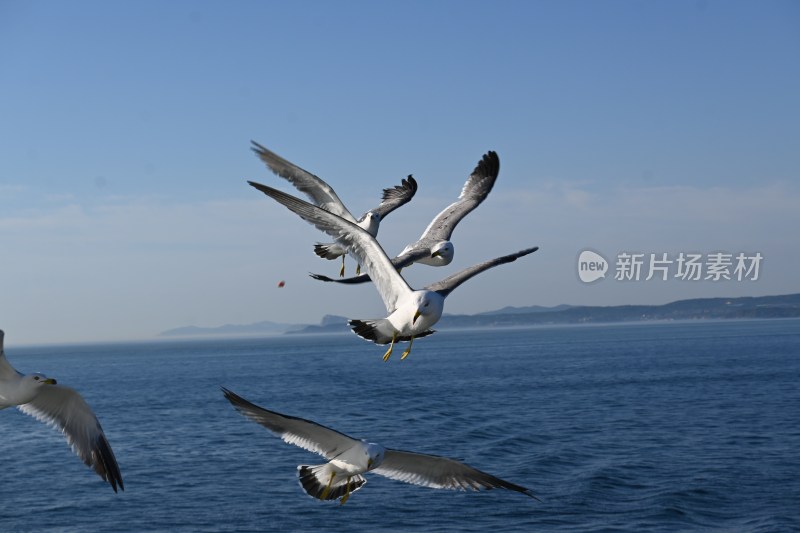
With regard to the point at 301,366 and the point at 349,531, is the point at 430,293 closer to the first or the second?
the point at 349,531

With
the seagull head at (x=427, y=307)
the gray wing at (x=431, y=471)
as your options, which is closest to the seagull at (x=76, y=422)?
the seagull head at (x=427, y=307)

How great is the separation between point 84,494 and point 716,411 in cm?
6203

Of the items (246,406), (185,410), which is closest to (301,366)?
(185,410)

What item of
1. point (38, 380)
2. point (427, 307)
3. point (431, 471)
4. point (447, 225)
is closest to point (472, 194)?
point (447, 225)

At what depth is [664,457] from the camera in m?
62.6

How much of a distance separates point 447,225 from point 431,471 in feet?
17.1

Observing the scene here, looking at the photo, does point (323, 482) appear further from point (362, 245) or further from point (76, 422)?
point (362, 245)

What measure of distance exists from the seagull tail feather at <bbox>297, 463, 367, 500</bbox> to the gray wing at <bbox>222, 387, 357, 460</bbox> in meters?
0.46

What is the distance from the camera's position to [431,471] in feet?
58.7

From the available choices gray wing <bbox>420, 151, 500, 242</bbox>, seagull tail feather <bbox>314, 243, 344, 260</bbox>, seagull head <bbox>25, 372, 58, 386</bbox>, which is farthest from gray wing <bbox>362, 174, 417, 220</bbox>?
seagull head <bbox>25, 372, 58, 386</bbox>

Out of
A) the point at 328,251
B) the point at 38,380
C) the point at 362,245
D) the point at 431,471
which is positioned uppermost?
the point at 328,251

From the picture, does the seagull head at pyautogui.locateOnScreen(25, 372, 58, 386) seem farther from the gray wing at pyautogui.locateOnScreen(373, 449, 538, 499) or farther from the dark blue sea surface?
the dark blue sea surface

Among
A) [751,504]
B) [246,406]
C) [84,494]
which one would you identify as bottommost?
[84,494]

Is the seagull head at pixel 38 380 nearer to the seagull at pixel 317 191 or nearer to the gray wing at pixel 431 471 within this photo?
the seagull at pixel 317 191
